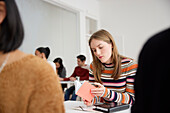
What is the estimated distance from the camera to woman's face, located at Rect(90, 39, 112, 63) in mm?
1728

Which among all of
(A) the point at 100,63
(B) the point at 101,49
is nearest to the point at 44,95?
(B) the point at 101,49

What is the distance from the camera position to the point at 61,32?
5480 millimetres

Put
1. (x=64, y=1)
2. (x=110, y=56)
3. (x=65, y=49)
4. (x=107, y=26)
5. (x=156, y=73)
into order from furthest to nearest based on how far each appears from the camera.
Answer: (x=107, y=26) < (x=65, y=49) < (x=64, y=1) < (x=110, y=56) < (x=156, y=73)

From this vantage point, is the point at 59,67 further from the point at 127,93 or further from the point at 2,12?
the point at 2,12

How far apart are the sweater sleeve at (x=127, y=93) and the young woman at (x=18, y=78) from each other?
931 millimetres

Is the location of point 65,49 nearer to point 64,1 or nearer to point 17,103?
point 64,1

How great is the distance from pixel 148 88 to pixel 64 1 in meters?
5.04

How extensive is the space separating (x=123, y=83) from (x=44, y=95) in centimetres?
120

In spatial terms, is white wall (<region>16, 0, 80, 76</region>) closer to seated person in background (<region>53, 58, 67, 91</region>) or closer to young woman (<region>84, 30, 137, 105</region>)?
seated person in background (<region>53, 58, 67, 91</region>)

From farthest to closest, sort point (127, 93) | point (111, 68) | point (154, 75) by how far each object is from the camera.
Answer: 1. point (111, 68)
2. point (127, 93)
3. point (154, 75)

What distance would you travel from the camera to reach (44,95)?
0.64 metres

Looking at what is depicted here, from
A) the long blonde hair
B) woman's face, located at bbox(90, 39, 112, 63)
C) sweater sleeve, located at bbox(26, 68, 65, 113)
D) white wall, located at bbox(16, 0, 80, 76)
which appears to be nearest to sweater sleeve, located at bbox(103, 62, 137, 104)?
the long blonde hair

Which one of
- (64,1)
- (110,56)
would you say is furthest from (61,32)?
(110,56)

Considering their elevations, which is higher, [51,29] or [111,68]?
[51,29]
